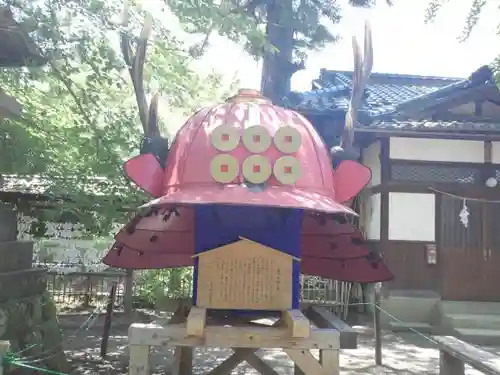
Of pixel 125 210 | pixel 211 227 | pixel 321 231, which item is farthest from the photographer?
pixel 125 210

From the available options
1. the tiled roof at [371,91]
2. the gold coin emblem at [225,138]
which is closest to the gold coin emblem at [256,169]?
the gold coin emblem at [225,138]

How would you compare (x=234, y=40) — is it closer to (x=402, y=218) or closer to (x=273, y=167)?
(x=273, y=167)

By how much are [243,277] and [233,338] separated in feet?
1.50

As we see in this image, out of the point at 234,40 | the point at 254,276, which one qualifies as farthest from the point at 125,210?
the point at 254,276

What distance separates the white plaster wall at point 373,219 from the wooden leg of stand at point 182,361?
23.0 feet

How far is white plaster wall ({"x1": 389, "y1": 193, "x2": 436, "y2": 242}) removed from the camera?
37.0 feet

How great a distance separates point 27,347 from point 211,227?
3.49m

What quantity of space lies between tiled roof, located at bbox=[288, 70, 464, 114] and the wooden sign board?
7488 millimetres

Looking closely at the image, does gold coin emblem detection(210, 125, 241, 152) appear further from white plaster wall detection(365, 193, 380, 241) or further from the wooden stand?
white plaster wall detection(365, 193, 380, 241)

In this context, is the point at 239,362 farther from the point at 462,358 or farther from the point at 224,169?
the point at 224,169

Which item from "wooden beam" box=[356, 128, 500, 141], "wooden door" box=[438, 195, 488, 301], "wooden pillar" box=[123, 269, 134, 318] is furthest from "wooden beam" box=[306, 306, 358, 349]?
"wooden pillar" box=[123, 269, 134, 318]

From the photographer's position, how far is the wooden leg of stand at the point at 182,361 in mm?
5325

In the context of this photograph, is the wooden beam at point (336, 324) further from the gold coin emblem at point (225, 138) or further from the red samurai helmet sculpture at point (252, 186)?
the gold coin emblem at point (225, 138)

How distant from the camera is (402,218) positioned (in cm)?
1138
